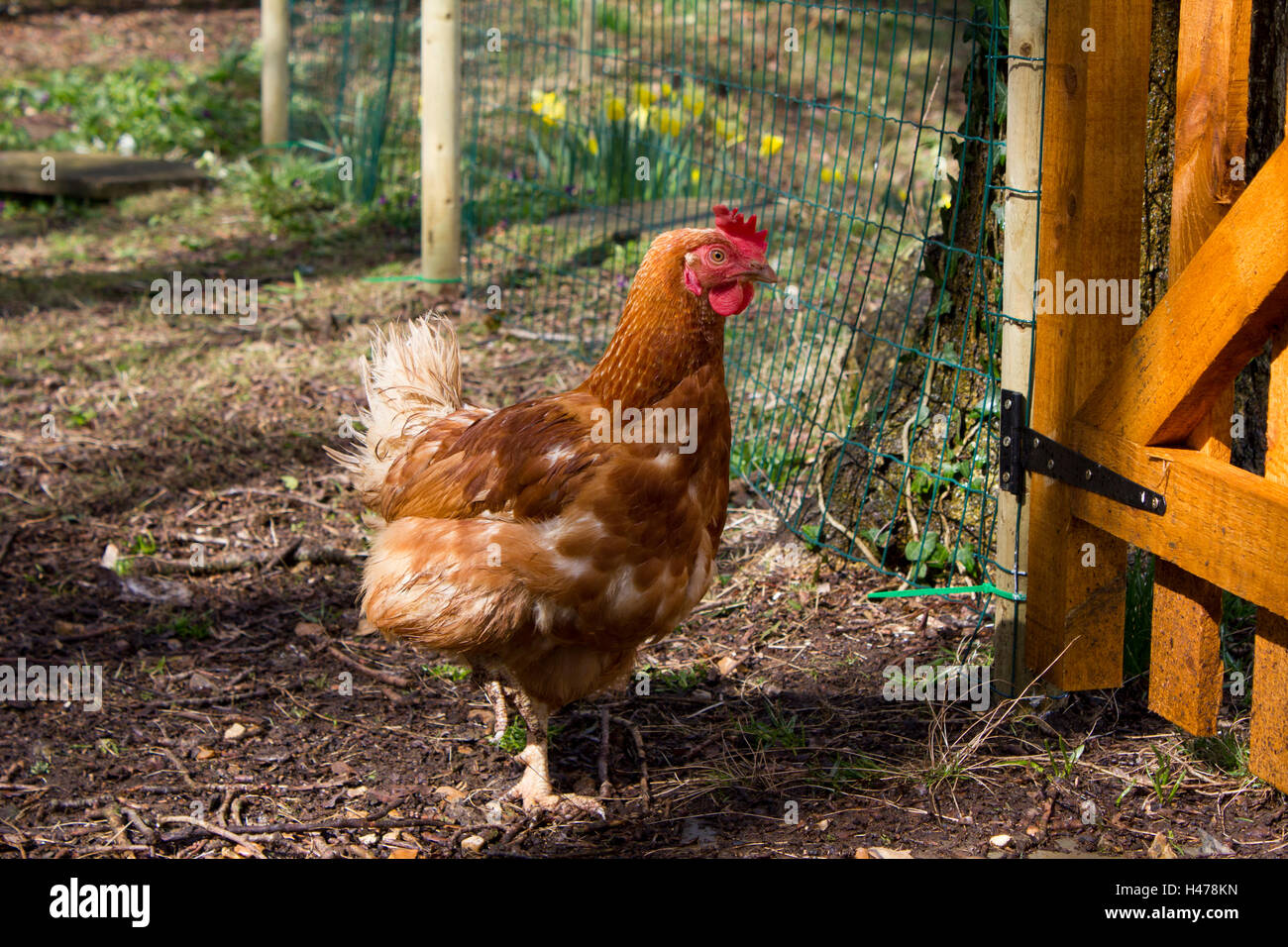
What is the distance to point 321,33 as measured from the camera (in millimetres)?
9266

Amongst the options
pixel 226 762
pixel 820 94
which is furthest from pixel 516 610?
pixel 820 94

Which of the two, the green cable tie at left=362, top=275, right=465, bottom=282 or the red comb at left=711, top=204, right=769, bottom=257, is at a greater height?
the red comb at left=711, top=204, right=769, bottom=257

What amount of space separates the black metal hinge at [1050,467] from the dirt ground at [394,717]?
2.30 feet

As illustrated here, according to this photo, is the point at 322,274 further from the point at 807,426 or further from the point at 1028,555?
the point at 1028,555

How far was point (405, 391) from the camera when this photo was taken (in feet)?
12.9

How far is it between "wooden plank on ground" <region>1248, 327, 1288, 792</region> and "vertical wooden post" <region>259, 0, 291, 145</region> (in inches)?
315

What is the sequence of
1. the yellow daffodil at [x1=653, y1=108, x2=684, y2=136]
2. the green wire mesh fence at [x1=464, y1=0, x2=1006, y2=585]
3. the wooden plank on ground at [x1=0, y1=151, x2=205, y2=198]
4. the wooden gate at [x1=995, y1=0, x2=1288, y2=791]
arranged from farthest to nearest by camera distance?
1. the wooden plank on ground at [x1=0, y1=151, x2=205, y2=198]
2. the yellow daffodil at [x1=653, y1=108, x2=684, y2=136]
3. the green wire mesh fence at [x1=464, y1=0, x2=1006, y2=585]
4. the wooden gate at [x1=995, y1=0, x2=1288, y2=791]

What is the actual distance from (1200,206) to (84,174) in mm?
8035

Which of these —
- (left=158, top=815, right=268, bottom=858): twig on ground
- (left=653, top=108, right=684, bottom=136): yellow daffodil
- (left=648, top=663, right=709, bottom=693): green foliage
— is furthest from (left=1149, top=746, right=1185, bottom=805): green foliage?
(left=653, top=108, right=684, bottom=136): yellow daffodil

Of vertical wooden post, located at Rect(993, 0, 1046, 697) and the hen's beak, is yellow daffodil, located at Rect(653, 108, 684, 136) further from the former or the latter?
the hen's beak

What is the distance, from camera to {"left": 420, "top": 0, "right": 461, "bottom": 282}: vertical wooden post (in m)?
6.56

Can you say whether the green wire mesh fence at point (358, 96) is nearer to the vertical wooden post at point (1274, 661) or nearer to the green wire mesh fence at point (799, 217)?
the green wire mesh fence at point (799, 217)

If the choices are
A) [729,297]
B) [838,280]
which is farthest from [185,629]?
[838,280]

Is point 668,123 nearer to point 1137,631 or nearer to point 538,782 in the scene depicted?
point 1137,631
